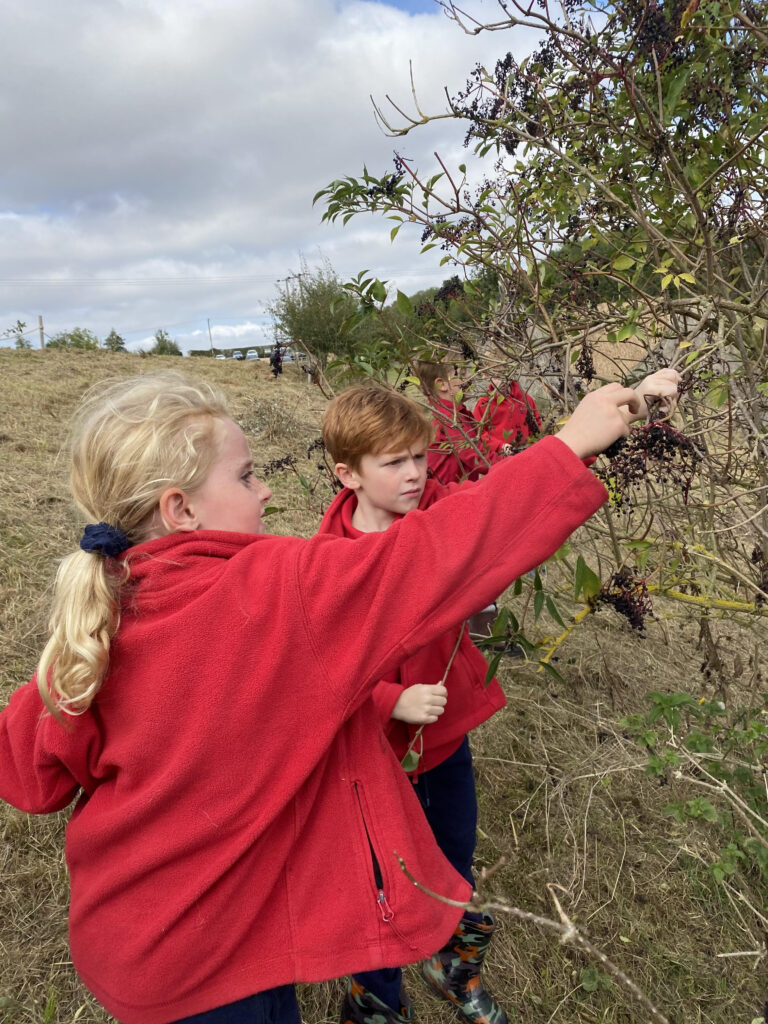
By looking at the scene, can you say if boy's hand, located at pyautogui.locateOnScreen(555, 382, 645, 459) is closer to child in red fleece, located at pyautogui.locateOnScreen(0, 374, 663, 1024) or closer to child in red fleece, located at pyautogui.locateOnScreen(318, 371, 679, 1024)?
child in red fleece, located at pyautogui.locateOnScreen(0, 374, 663, 1024)

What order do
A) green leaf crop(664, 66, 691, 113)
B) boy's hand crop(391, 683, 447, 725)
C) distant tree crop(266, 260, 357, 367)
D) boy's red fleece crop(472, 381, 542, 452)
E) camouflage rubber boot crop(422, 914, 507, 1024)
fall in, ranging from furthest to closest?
1. distant tree crop(266, 260, 357, 367)
2. boy's red fleece crop(472, 381, 542, 452)
3. camouflage rubber boot crop(422, 914, 507, 1024)
4. green leaf crop(664, 66, 691, 113)
5. boy's hand crop(391, 683, 447, 725)

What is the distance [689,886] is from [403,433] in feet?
5.32

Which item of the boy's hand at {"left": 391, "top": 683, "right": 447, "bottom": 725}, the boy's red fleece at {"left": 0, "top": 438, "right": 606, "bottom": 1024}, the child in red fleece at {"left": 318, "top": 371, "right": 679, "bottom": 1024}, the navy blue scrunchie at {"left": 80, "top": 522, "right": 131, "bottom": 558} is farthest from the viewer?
the child in red fleece at {"left": 318, "top": 371, "right": 679, "bottom": 1024}

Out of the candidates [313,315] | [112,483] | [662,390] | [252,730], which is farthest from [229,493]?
[313,315]

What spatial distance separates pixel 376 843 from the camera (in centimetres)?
117

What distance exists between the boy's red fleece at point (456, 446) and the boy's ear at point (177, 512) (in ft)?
3.09

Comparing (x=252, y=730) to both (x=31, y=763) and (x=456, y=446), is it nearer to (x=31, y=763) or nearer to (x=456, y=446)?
(x=31, y=763)

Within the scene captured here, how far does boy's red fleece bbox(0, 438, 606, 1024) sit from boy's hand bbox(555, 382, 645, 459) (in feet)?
0.12

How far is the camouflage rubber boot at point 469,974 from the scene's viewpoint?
185cm

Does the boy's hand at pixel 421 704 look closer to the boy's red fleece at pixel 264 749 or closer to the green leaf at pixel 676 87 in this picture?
the boy's red fleece at pixel 264 749

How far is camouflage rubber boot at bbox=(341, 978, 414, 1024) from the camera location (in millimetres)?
1782

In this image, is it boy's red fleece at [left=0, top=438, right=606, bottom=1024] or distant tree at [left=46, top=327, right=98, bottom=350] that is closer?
boy's red fleece at [left=0, top=438, right=606, bottom=1024]

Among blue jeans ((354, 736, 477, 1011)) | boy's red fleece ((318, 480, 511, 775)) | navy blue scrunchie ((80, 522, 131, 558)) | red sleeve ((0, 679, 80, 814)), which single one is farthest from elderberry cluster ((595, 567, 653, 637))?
red sleeve ((0, 679, 80, 814))

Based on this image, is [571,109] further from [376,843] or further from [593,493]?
[376,843]
